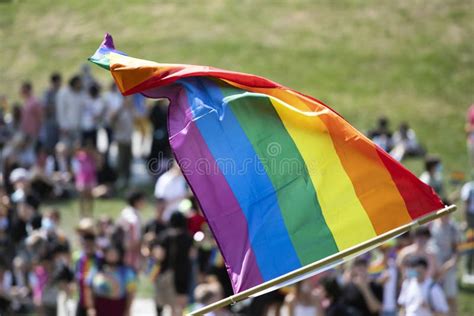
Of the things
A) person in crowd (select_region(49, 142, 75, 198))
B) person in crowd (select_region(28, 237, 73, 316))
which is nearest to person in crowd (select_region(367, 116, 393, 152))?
person in crowd (select_region(49, 142, 75, 198))

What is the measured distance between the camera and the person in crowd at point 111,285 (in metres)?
12.8

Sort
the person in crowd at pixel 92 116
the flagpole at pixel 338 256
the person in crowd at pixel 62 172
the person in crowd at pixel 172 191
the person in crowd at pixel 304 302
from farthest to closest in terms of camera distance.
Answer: the person in crowd at pixel 92 116 < the person in crowd at pixel 62 172 < the person in crowd at pixel 172 191 < the person in crowd at pixel 304 302 < the flagpole at pixel 338 256

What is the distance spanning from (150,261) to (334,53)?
14.0 m

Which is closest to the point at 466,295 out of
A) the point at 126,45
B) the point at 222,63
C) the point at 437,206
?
the point at 437,206

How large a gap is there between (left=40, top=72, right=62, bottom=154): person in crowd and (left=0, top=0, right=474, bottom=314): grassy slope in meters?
5.89

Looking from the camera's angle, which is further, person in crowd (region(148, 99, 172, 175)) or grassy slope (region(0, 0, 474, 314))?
grassy slope (region(0, 0, 474, 314))

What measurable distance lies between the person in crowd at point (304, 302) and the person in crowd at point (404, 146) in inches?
317

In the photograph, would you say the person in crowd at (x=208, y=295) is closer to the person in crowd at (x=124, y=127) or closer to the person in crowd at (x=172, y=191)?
the person in crowd at (x=172, y=191)

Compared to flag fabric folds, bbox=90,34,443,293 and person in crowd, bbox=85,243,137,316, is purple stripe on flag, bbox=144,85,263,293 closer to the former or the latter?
flag fabric folds, bbox=90,34,443,293

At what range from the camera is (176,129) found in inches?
288

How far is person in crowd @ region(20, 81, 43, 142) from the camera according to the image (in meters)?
19.7

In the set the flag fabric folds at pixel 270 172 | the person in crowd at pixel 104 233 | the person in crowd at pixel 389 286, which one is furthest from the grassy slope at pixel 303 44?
the flag fabric folds at pixel 270 172

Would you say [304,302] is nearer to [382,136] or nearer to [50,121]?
[382,136]

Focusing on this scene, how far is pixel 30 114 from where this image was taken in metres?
19.7
